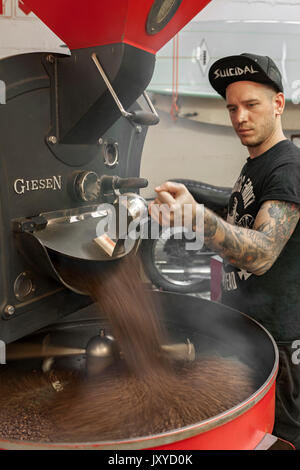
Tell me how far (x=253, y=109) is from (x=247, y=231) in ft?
1.50

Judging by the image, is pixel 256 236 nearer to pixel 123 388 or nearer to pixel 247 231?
pixel 247 231

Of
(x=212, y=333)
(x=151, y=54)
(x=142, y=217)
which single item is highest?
(x=151, y=54)

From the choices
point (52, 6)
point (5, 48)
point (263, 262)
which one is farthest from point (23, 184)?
point (5, 48)

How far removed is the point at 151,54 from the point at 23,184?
0.41 m

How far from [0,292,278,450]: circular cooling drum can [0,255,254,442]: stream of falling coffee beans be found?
6cm

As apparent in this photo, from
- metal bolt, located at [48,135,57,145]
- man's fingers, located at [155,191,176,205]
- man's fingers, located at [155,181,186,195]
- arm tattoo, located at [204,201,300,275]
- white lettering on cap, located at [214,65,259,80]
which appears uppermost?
white lettering on cap, located at [214,65,259,80]

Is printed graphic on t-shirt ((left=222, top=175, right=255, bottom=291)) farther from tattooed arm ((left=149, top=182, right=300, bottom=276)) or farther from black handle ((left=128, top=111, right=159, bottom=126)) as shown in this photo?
black handle ((left=128, top=111, right=159, bottom=126))

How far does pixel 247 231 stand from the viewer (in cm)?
107

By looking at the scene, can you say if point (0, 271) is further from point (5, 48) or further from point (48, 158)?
point (5, 48)

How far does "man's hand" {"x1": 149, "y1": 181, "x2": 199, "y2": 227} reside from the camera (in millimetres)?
775

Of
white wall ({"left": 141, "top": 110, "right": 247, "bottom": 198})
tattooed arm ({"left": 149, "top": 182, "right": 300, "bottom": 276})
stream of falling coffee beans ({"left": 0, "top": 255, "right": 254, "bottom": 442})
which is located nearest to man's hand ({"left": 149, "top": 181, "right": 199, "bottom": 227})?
tattooed arm ({"left": 149, "top": 182, "right": 300, "bottom": 276})

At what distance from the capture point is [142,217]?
88 cm
